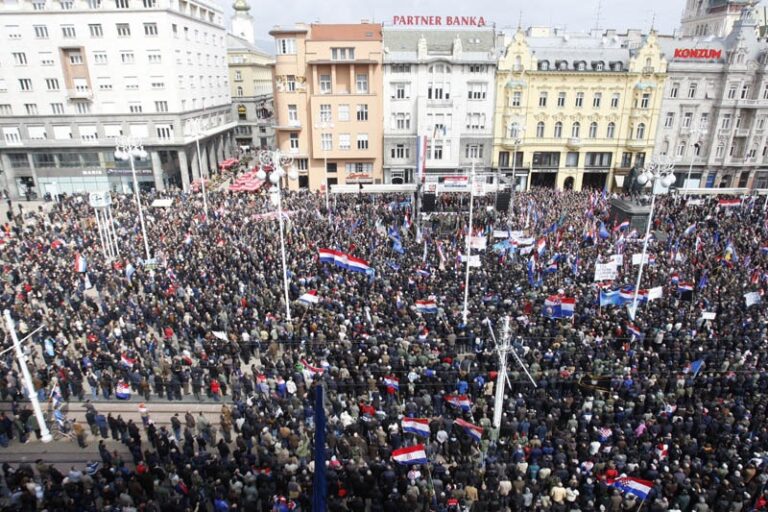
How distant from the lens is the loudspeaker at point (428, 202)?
3547cm

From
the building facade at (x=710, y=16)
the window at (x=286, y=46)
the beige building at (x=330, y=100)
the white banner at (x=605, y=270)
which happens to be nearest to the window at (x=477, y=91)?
the beige building at (x=330, y=100)

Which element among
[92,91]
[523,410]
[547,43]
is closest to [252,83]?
[92,91]

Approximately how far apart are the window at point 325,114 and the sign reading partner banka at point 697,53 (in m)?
32.9

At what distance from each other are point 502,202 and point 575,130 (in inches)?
674

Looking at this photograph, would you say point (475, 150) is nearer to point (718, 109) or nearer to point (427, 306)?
point (718, 109)

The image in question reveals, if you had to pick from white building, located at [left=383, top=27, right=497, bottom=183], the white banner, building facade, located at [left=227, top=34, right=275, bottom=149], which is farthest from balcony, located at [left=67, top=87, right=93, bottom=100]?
the white banner

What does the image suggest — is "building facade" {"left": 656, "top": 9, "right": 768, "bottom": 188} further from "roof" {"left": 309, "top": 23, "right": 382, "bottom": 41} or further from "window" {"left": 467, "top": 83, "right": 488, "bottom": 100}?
"roof" {"left": 309, "top": 23, "right": 382, "bottom": 41}

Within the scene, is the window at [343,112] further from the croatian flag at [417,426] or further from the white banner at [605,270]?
the croatian flag at [417,426]

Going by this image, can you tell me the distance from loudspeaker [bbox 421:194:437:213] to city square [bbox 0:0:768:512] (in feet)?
1.56

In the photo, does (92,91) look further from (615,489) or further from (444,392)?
(615,489)

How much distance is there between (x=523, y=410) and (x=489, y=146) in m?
37.3

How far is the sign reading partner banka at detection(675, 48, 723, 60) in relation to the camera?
4650 centimetres

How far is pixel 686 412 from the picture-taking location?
14.5 metres

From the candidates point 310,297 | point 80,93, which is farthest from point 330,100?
point 310,297
